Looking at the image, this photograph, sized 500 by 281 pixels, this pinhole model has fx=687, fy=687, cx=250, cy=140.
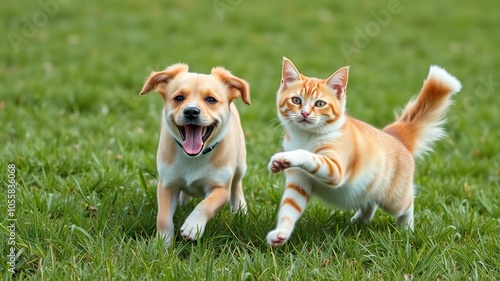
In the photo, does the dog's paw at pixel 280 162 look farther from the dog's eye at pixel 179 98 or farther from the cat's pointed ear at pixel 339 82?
the dog's eye at pixel 179 98

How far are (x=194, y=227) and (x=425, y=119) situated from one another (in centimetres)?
197

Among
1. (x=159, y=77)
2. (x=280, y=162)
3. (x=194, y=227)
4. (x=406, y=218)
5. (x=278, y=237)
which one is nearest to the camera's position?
(x=280, y=162)

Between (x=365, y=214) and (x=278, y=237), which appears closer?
(x=278, y=237)

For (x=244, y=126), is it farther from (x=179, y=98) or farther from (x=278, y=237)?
(x=278, y=237)

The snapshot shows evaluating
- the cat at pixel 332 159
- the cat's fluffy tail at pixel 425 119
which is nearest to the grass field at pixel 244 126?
the cat at pixel 332 159

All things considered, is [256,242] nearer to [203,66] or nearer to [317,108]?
[317,108]

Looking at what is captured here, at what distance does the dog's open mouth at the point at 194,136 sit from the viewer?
408cm

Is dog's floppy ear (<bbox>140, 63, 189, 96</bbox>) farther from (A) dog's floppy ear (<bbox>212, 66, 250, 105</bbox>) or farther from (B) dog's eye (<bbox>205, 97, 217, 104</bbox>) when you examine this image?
(B) dog's eye (<bbox>205, 97, 217, 104</bbox>)

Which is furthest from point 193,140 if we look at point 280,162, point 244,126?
point 244,126

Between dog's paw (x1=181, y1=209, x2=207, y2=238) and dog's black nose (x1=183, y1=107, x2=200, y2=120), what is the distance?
22.8 inches

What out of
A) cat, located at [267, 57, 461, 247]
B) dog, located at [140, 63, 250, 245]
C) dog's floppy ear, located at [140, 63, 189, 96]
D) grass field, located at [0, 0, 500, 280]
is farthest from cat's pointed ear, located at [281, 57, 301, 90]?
grass field, located at [0, 0, 500, 280]

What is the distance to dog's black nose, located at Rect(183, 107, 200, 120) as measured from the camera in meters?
3.99

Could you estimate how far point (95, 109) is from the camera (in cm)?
773

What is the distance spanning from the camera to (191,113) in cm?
399
